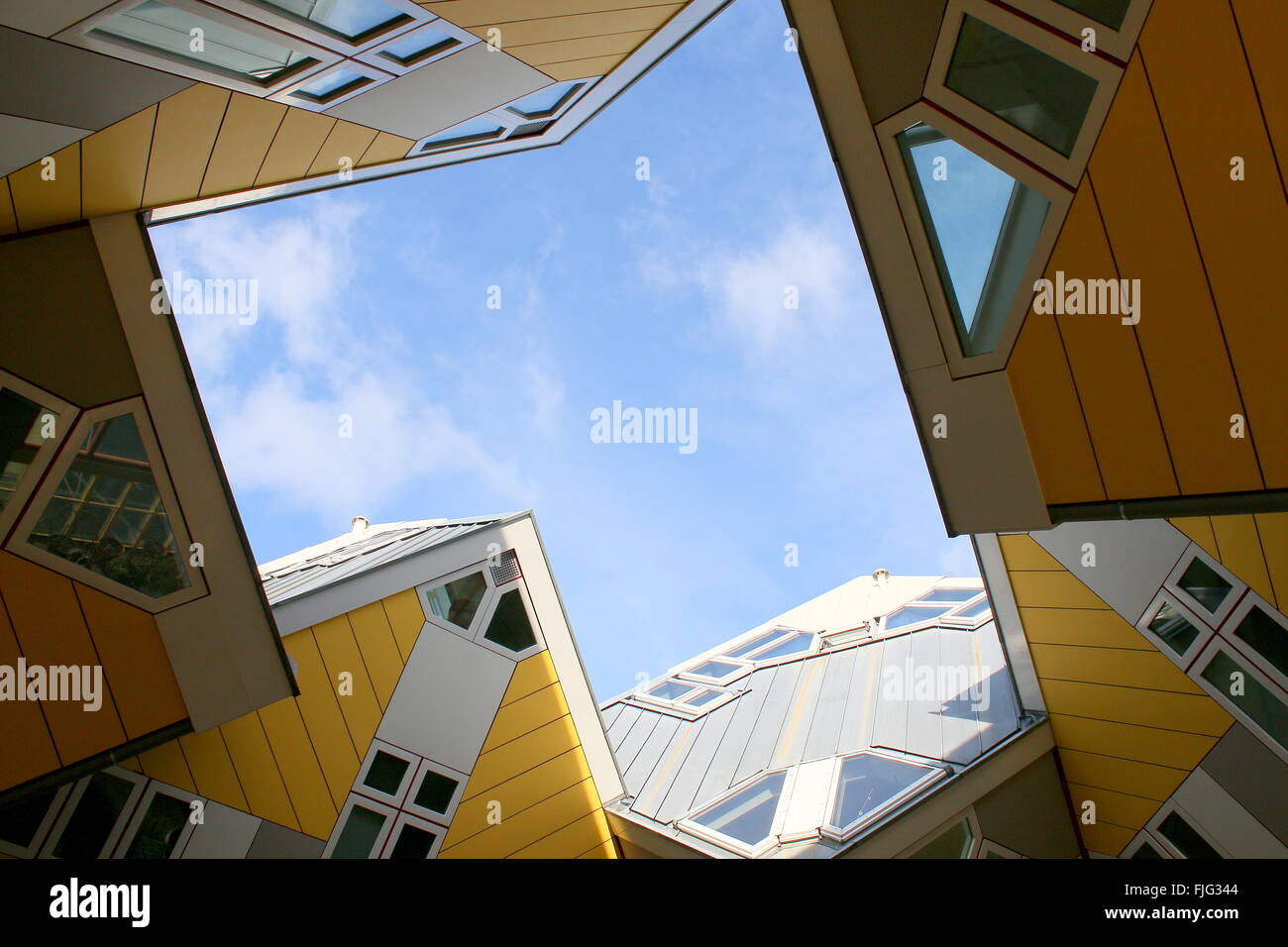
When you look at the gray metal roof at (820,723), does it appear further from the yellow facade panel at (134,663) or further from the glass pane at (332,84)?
the glass pane at (332,84)

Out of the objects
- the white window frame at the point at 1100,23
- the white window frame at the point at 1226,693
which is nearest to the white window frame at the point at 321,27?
the white window frame at the point at 1100,23

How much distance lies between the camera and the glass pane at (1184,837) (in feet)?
22.6

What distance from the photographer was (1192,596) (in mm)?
6258

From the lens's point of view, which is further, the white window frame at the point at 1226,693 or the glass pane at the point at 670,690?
the glass pane at the point at 670,690

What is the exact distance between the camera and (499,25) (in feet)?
15.8

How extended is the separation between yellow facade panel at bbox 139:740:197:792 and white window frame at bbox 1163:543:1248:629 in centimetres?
870

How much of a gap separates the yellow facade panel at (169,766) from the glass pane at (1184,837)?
900 cm

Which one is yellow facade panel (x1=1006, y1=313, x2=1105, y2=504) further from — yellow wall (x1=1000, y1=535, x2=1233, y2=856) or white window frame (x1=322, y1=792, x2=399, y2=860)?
white window frame (x1=322, y1=792, x2=399, y2=860)

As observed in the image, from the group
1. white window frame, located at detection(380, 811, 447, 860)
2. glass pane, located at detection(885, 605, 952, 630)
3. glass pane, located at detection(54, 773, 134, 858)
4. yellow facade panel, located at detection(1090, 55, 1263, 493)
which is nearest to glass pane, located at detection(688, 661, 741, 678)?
glass pane, located at detection(885, 605, 952, 630)

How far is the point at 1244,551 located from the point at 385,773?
7800 millimetres

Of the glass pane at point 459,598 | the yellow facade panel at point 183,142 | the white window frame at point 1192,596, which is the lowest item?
the glass pane at point 459,598

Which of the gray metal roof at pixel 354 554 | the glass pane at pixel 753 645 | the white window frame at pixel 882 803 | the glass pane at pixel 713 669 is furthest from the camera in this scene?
the glass pane at pixel 753 645
